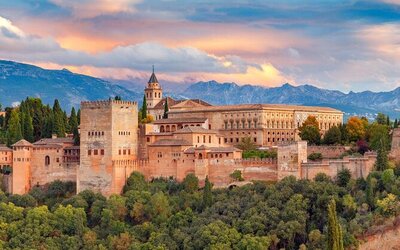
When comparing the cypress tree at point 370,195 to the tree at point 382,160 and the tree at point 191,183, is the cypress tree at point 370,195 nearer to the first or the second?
the tree at point 382,160

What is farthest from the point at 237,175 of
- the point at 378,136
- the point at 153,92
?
the point at 153,92

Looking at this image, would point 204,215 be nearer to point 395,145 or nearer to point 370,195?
point 370,195

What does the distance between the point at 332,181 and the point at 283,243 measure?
5.78 m

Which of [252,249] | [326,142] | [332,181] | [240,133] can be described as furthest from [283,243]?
[240,133]

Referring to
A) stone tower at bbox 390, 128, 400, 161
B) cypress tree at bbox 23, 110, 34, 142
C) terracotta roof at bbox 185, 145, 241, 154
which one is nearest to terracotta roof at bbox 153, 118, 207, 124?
terracotta roof at bbox 185, 145, 241, 154

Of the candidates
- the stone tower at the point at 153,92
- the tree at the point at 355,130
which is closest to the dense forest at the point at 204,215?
the tree at the point at 355,130

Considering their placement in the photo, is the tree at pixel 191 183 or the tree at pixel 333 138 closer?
the tree at pixel 191 183

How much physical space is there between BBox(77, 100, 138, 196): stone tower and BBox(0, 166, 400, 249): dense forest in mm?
905

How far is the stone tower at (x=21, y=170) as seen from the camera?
53875 mm

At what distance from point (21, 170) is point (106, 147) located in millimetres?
6330

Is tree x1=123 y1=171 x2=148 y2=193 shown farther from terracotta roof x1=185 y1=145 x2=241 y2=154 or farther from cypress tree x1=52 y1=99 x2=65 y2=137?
cypress tree x1=52 y1=99 x2=65 y2=137

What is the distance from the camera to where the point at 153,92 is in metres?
83.7

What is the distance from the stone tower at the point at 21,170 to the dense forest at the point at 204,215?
5.48 feet

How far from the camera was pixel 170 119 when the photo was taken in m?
61.3
